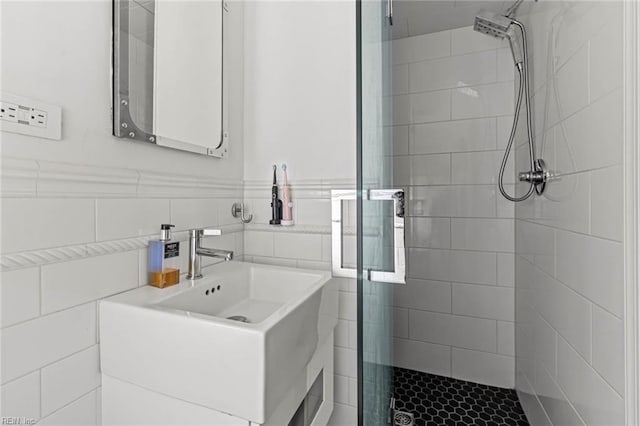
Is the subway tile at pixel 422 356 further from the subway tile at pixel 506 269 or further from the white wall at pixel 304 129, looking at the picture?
the white wall at pixel 304 129

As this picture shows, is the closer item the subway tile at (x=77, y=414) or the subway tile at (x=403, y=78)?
the subway tile at (x=77, y=414)

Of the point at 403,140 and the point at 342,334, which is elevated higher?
the point at 403,140

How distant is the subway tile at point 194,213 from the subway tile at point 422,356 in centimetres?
138

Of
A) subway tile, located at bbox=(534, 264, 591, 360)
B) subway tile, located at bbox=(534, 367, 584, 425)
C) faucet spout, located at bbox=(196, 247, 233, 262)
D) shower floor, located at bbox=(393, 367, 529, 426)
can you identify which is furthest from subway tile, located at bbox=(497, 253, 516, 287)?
faucet spout, located at bbox=(196, 247, 233, 262)

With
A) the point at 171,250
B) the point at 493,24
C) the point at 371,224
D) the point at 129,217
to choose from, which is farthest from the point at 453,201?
the point at 129,217

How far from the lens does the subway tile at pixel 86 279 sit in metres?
0.67

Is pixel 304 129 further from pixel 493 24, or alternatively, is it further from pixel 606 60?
pixel 493 24

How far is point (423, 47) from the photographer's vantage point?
1.89 meters

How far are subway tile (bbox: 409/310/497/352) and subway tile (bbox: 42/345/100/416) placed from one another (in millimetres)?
1648

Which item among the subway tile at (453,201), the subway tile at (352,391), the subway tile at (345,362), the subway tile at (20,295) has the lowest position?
the subway tile at (352,391)

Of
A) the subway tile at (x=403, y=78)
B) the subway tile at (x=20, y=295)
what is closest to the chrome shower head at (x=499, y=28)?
the subway tile at (x=403, y=78)

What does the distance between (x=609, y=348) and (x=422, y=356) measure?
1.24 metres

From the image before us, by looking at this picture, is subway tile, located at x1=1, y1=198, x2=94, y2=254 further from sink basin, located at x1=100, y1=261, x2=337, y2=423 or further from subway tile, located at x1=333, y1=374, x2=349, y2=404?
subway tile, located at x1=333, y1=374, x2=349, y2=404

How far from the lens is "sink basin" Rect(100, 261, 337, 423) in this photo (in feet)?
1.96
